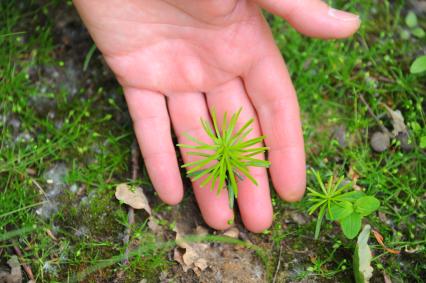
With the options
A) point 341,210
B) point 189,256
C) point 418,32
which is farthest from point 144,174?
point 418,32

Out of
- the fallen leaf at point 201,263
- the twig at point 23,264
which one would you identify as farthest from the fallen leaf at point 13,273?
the fallen leaf at point 201,263

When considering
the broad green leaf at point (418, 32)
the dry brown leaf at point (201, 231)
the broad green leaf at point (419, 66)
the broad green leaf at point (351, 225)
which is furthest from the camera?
the broad green leaf at point (418, 32)

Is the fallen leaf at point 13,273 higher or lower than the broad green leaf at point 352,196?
lower

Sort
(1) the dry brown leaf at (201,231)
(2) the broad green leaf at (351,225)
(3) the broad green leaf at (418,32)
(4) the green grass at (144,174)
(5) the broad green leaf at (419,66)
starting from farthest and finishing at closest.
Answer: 1. (3) the broad green leaf at (418,32)
2. (5) the broad green leaf at (419,66)
3. (1) the dry brown leaf at (201,231)
4. (4) the green grass at (144,174)
5. (2) the broad green leaf at (351,225)

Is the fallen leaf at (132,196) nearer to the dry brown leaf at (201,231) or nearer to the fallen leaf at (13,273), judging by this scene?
the dry brown leaf at (201,231)

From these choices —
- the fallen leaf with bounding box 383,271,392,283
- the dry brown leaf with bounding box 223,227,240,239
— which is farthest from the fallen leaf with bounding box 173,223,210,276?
the fallen leaf with bounding box 383,271,392,283

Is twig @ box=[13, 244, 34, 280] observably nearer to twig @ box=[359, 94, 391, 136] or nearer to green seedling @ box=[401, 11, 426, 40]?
twig @ box=[359, 94, 391, 136]

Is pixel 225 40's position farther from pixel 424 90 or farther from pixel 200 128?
pixel 424 90

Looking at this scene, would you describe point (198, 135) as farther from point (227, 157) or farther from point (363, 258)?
point (363, 258)
